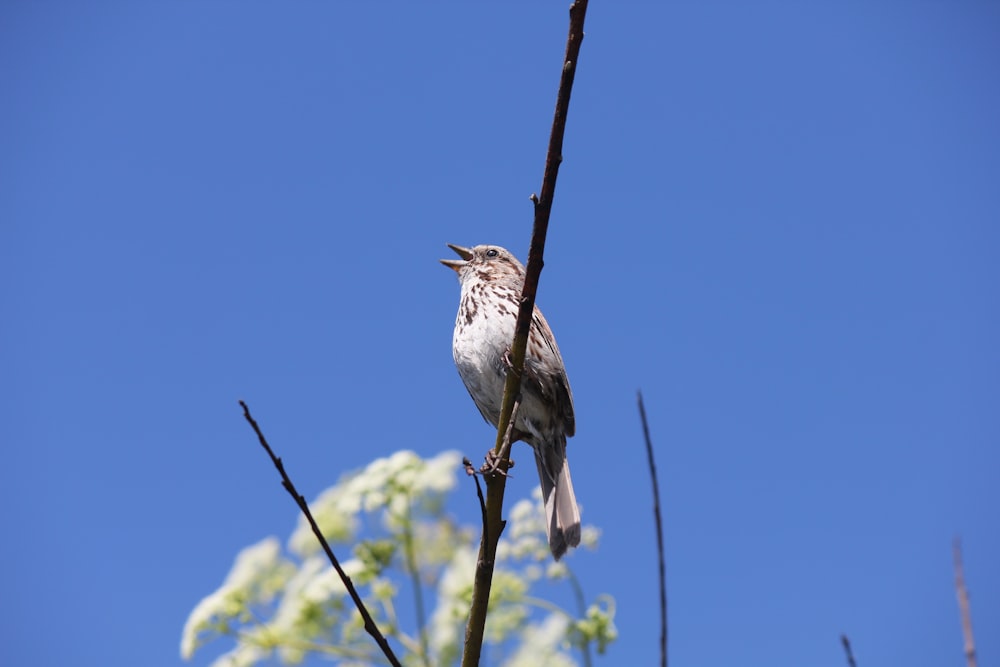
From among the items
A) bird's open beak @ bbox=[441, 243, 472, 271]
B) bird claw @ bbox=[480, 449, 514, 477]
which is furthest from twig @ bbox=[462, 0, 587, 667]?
bird's open beak @ bbox=[441, 243, 472, 271]

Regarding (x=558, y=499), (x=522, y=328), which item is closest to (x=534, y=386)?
(x=558, y=499)

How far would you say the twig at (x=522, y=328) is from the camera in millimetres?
2699

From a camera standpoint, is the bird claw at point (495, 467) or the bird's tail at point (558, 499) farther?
the bird's tail at point (558, 499)

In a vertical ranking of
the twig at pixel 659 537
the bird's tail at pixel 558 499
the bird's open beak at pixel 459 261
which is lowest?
the twig at pixel 659 537

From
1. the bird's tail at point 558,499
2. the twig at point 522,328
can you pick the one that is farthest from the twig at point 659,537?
the bird's tail at point 558,499

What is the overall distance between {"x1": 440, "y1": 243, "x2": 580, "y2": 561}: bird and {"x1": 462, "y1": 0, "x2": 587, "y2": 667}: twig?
187 centimetres

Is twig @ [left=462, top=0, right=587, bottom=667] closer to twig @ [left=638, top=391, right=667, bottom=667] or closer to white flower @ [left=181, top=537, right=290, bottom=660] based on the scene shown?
twig @ [left=638, top=391, right=667, bottom=667]

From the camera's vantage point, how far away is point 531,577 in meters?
5.72

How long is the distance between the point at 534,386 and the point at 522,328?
86.6 inches

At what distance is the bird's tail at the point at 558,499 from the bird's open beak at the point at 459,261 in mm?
1482

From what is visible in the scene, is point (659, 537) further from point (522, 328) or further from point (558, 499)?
point (558, 499)

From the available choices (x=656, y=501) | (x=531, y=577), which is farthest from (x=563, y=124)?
(x=531, y=577)

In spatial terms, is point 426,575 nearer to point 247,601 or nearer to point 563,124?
point 247,601

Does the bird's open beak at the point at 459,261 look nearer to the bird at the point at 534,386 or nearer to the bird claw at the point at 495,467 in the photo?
the bird at the point at 534,386
